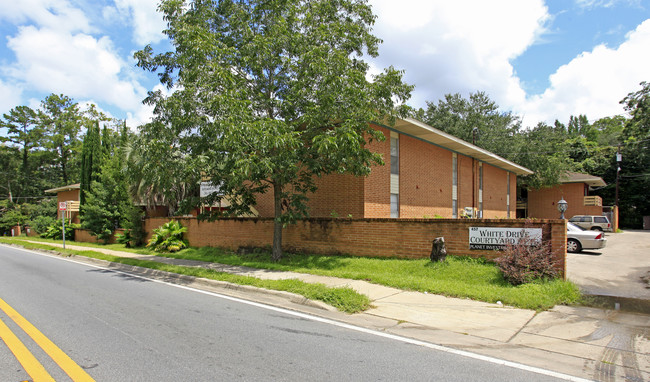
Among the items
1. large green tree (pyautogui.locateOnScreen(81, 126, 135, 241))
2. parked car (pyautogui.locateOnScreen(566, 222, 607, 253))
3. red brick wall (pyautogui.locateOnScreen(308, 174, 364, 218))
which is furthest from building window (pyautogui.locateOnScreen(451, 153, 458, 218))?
large green tree (pyautogui.locateOnScreen(81, 126, 135, 241))

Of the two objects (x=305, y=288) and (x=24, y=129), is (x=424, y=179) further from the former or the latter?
(x=24, y=129)

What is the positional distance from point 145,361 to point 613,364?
18.7 feet

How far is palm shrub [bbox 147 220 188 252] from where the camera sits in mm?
18391

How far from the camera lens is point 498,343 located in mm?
5457

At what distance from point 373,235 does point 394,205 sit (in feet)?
16.7

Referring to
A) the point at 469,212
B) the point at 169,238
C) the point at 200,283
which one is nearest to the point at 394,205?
the point at 469,212

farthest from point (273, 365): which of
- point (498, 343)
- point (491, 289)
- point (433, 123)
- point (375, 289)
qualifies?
point (433, 123)

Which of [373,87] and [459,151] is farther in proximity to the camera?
[459,151]

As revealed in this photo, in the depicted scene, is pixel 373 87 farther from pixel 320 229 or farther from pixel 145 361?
pixel 145 361

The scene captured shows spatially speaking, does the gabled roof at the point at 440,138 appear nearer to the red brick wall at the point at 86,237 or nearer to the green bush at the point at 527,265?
the green bush at the point at 527,265

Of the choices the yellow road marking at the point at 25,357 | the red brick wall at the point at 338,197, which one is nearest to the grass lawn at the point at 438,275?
the red brick wall at the point at 338,197

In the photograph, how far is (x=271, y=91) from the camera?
42.8 feet

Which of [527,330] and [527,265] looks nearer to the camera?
[527,330]

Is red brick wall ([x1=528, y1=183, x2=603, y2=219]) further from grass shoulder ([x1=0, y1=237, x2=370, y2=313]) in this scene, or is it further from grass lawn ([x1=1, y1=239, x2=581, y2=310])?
grass shoulder ([x1=0, y1=237, x2=370, y2=313])
